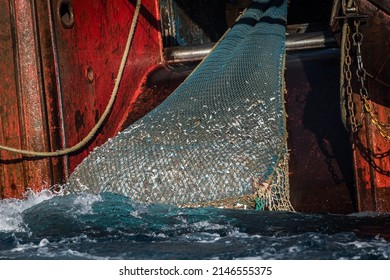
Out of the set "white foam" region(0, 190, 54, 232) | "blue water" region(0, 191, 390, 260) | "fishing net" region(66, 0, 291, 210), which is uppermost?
"fishing net" region(66, 0, 291, 210)

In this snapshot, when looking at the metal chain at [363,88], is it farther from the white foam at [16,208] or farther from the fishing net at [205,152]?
the white foam at [16,208]

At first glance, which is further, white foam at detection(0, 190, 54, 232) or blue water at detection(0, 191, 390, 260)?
white foam at detection(0, 190, 54, 232)

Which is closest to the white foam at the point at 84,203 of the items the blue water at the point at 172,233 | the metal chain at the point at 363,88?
the blue water at the point at 172,233

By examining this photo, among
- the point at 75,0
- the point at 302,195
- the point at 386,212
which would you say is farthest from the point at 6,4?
the point at 386,212

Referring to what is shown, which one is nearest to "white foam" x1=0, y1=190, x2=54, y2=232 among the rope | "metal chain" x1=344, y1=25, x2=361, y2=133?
the rope

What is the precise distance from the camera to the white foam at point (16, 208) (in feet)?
10.2

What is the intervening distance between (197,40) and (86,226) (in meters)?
3.51

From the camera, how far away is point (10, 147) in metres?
4.07

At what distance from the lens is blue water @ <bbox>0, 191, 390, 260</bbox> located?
2.66 meters

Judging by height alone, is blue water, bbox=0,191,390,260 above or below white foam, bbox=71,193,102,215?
below

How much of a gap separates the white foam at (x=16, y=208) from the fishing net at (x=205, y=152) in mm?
263

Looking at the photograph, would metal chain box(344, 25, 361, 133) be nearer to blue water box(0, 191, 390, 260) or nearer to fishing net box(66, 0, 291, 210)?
fishing net box(66, 0, 291, 210)

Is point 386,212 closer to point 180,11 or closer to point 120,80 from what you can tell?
point 120,80

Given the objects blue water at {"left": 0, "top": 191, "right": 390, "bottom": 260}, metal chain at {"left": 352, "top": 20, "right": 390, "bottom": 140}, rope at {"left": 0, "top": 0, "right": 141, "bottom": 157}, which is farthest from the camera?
rope at {"left": 0, "top": 0, "right": 141, "bottom": 157}
